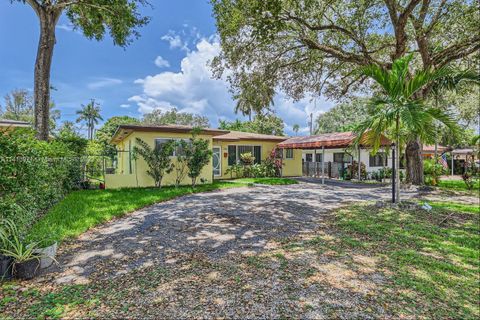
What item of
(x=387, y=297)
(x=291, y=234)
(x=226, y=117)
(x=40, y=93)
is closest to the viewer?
(x=387, y=297)

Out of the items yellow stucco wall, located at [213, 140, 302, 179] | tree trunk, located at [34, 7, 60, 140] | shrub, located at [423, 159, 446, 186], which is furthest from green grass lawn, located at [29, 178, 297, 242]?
shrub, located at [423, 159, 446, 186]

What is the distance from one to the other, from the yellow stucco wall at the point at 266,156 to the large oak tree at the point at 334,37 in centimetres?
536

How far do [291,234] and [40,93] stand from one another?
1163 cm

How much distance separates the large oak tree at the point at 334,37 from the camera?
9.12 m

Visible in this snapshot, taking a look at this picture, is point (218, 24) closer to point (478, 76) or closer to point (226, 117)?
point (478, 76)

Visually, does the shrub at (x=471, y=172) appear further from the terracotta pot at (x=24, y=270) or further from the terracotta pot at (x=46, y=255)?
the terracotta pot at (x=24, y=270)

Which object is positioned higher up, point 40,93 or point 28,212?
point 40,93

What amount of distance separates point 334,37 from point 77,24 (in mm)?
13308

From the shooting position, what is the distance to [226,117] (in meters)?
34.9

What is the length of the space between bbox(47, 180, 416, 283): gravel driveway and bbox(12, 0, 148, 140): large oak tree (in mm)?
7192

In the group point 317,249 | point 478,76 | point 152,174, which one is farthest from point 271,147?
point 317,249

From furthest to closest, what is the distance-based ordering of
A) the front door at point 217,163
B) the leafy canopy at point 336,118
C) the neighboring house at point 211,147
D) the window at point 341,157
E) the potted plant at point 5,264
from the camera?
the leafy canopy at point 336,118, the window at point 341,157, the front door at point 217,163, the neighboring house at point 211,147, the potted plant at point 5,264

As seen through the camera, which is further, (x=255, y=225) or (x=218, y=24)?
(x=218, y=24)

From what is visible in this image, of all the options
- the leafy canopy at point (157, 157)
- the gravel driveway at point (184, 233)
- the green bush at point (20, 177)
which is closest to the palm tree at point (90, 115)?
the leafy canopy at point (157, 157)
